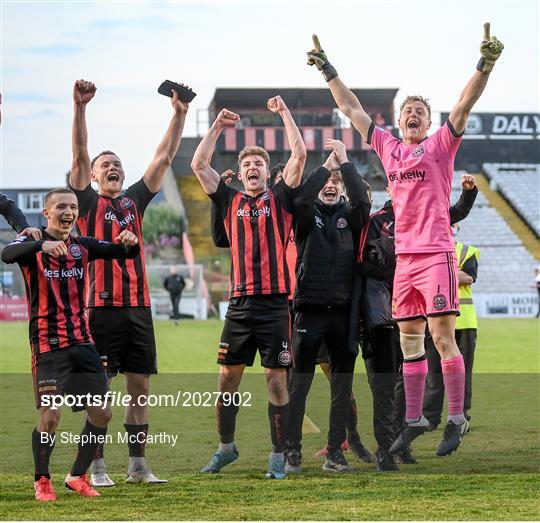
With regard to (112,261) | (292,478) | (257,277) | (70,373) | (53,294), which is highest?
(112,261)

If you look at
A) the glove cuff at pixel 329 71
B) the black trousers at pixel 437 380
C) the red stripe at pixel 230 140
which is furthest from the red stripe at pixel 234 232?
the red stripe at pixel 230 140

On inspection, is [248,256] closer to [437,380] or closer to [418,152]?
[418,152]

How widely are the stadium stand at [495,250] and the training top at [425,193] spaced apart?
1377 inches

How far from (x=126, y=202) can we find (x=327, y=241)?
149 cm

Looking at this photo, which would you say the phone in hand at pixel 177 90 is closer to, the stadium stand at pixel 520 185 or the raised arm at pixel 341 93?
the raised arm at pixel 341 93

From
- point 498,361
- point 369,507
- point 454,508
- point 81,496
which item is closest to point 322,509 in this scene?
point 369,507

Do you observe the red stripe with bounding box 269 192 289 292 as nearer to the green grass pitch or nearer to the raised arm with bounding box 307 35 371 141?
the raised arm with bounding box 307 35 371 141

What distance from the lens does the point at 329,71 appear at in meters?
7.37

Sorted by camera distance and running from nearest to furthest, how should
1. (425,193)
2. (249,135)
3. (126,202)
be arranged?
(425,193) < (126,202) < (249,135)

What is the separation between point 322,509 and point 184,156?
4434 centimetres

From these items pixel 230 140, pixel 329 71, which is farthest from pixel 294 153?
pixel 230 140

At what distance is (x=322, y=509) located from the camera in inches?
227

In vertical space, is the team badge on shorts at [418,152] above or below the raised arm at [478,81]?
below

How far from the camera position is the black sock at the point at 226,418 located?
735 cm
